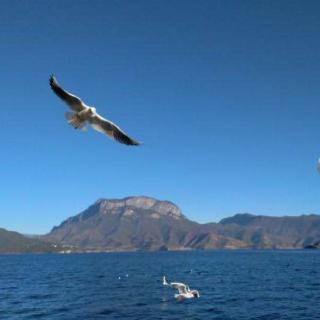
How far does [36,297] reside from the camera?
240 feet

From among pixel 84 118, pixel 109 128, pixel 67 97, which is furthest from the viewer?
pixel 109 128

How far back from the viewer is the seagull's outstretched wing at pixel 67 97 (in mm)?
15398

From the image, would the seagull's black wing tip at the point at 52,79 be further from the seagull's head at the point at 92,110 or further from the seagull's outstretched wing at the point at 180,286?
the seagull's outstretched wing at the point at 180,286

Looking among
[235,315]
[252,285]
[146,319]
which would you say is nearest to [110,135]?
[146,319]

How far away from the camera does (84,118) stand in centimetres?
1596

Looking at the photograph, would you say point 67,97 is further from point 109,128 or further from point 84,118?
point 109,128

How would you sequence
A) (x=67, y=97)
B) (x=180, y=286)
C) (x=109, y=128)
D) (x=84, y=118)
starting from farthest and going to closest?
1. (x=180, y=286)
2. (x=109, y=128)
3. (x=84, y=118)
4. (x=67, y=97)

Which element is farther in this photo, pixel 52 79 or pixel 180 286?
pixel 180 286

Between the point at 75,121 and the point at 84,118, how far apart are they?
34cm

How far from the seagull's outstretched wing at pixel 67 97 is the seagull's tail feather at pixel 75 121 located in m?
0.24

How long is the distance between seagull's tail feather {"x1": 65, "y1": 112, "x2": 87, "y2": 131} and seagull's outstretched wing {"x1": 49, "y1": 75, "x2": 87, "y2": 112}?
0.24 m

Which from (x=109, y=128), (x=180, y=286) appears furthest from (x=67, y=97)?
(x=180, y=286)

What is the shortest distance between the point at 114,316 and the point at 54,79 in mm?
40033

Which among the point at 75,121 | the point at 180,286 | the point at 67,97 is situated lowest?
the point at 180,286
